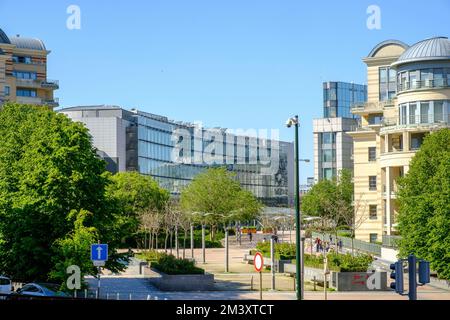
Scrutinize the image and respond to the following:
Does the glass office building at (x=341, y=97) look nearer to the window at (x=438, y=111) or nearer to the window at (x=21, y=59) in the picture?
the window at (x=21, y=59)

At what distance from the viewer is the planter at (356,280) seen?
27.3 meters

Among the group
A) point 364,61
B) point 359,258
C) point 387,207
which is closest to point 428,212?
point 359,258

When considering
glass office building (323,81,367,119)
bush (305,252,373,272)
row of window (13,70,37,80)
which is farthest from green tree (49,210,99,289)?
glass office building (323,81,367,119)

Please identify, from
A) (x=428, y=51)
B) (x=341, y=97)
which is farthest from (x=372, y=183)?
(x=341, y=97)

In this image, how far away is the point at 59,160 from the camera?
81.3 feet

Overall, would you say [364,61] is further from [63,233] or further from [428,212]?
[63,233]

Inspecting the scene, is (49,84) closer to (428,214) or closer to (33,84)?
(33,84)

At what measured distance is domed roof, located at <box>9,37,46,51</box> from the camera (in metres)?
65.8

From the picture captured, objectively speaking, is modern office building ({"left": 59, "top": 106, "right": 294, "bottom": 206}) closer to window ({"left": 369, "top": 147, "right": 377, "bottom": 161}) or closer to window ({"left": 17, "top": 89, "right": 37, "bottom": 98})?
window ({"left": 17, "top": 89, "right": 37, "bottom": 98})

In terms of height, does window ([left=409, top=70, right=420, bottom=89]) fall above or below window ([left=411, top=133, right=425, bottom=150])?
above

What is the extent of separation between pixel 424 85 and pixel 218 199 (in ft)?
72.4

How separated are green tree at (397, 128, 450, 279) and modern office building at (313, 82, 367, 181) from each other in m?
28.5

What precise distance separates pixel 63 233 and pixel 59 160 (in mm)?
2177
